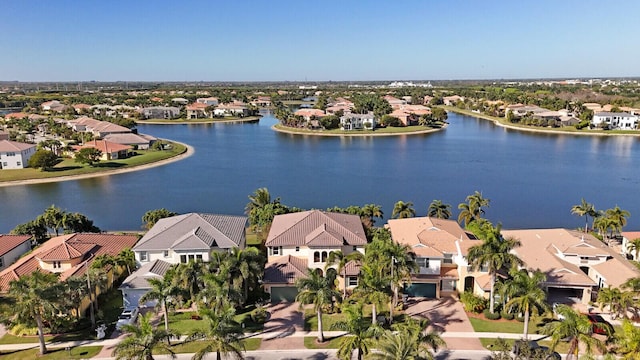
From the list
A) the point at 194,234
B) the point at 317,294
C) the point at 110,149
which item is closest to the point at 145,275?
the point at 194,234

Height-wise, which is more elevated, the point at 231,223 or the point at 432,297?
the point at 231,223

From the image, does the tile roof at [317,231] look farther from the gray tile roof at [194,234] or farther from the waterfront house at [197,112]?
the waterfront house at [197,112]

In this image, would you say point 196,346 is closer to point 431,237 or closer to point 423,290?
Answer: point 423,290

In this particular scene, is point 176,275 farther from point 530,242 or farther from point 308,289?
point 530,242

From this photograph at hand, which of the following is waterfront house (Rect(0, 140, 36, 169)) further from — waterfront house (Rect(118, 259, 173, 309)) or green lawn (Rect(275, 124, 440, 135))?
green lawn (Rect(275, 124, 440, 135))

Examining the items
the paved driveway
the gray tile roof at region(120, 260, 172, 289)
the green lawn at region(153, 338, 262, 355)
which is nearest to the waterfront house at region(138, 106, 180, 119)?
the gray tile roof at region(120, 260, 172, 289)

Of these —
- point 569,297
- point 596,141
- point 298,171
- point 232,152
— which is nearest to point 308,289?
point 569,297
